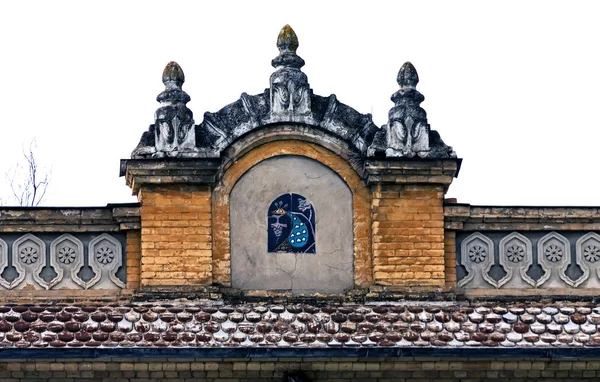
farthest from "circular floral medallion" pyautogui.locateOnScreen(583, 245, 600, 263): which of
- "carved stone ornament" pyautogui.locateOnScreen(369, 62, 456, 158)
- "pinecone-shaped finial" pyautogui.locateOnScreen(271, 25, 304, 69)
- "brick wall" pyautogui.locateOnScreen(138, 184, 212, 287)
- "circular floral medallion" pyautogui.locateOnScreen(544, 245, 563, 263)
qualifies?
"brick wall" pyautogui.locateOnScreen(138, 184, 212, 287)

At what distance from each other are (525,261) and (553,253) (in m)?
0.38

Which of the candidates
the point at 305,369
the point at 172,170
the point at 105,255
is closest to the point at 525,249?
the point at 305,369

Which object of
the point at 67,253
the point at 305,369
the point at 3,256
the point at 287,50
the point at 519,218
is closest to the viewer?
the point at 305,369

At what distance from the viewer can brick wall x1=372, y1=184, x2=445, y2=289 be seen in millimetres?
22844

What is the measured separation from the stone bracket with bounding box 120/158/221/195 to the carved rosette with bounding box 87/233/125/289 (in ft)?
2.75

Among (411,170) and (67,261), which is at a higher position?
(411,170)

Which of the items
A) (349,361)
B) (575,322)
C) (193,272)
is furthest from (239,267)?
(575,322)

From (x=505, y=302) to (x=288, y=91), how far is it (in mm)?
3836

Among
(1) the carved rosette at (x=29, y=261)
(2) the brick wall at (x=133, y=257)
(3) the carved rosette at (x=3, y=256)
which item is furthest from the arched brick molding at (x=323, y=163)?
(3) the carved rosette at (x=3, y=256)

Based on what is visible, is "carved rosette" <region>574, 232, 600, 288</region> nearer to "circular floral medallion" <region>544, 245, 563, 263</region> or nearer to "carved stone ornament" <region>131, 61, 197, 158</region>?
"circular floral medallion" <region>544, 245, 563, 263</region>

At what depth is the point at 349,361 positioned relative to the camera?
21.7 meters

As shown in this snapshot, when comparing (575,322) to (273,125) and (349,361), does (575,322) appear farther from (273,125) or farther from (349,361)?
(273,125)

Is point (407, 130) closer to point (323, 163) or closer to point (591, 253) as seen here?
point (323, 163)

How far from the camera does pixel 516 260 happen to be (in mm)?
23156
